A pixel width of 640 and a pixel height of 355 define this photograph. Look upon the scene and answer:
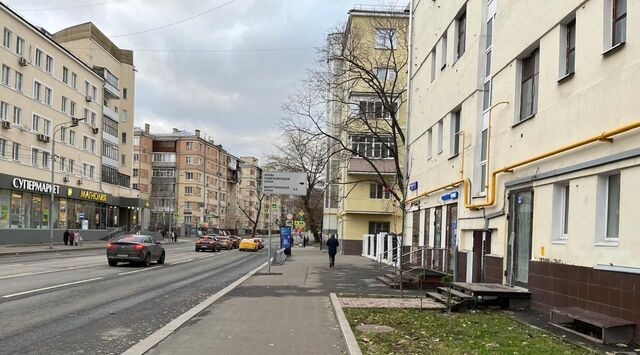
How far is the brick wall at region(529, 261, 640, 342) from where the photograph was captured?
7.93m

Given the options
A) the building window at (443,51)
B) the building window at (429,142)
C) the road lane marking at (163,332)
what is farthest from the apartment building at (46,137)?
the road lane marking at (163,332)

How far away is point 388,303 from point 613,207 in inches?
197

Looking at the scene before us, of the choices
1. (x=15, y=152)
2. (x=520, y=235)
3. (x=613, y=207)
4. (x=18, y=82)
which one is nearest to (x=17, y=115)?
(x=18, y=82)

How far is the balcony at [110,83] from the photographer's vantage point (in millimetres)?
59969

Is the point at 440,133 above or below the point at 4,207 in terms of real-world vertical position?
above

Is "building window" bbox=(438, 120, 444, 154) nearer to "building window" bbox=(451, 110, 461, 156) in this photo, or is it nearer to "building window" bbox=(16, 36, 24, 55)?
"building window" bbox=(451, 110, 461, 156)

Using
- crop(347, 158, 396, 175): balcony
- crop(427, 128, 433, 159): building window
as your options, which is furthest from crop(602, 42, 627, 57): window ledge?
crop(347, 158, 396, 175): balcony

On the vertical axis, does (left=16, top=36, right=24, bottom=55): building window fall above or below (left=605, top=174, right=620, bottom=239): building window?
above

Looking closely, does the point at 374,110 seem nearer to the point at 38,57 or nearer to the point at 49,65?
the point at 38,57

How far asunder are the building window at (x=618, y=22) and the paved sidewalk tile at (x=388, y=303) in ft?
19.3

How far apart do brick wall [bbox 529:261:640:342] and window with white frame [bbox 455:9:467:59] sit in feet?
30.1

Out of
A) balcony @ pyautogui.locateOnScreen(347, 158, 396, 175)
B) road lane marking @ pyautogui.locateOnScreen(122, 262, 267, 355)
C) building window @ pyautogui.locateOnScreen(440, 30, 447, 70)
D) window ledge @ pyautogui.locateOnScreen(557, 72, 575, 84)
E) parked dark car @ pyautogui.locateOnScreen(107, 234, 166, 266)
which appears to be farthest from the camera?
balcony @ pyautogui.locateOnScreen(347, 158, 396, 175)

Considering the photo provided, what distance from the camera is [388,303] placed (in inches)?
477

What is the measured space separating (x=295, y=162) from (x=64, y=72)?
22.5 metres
